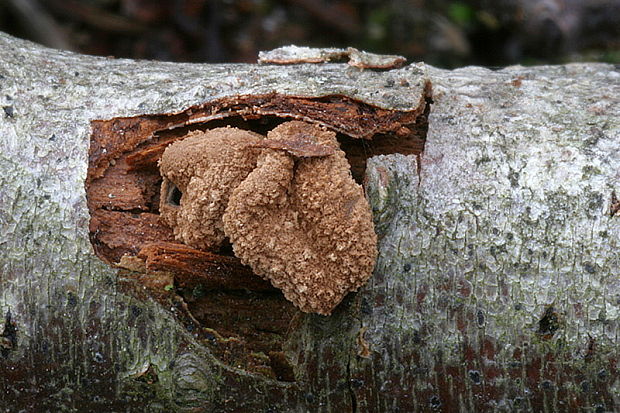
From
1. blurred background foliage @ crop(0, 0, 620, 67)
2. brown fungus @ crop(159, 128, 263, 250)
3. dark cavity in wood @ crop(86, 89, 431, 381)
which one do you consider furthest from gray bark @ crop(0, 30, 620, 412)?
blurred background foliage @ crop(0, 0, 620, 67)

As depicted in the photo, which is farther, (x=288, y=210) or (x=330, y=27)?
(x=330, y=27)

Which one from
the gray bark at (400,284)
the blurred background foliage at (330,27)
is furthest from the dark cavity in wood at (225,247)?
the blurred background foliage at (330,27)

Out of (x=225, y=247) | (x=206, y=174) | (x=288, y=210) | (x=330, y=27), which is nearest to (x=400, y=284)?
(x=288, y=210)

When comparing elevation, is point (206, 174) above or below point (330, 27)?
below

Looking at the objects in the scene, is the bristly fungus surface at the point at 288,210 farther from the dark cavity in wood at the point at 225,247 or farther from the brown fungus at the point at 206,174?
the dark cavity in wood at the point at 225,247

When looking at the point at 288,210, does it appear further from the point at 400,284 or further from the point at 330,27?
the point at 330,27

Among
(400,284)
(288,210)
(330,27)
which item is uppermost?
(330,27)
